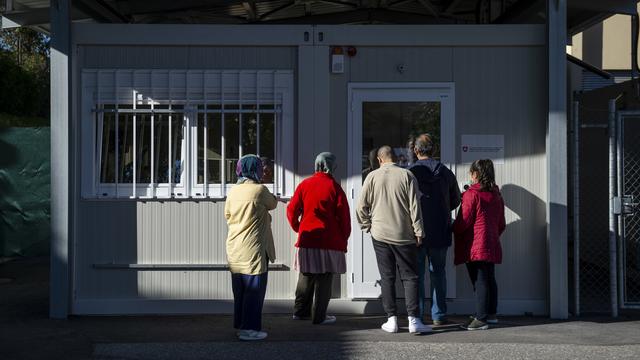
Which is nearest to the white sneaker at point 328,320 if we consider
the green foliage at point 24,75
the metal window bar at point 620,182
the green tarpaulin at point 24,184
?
the metal window bar at point 620,182

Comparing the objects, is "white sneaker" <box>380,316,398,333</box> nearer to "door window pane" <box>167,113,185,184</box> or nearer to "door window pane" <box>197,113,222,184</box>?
"door window pane" <box>197,113,222,184</box>

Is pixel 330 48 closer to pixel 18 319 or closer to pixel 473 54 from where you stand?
pixel 473 54

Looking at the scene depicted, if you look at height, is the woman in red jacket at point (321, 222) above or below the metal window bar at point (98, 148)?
below

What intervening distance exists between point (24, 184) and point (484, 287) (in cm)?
798

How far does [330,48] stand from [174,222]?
7.98 ft

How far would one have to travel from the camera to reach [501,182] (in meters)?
8.35

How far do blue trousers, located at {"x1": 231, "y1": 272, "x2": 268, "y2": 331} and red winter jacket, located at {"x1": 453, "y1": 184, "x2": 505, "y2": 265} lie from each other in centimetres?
200

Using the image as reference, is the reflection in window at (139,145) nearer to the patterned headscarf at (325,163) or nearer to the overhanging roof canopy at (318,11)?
the overhanging roof canopy at (318,11)

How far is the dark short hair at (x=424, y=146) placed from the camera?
7.70 m

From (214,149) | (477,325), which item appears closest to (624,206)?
(477,325)

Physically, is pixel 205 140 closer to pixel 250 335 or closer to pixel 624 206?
pixel 250 335

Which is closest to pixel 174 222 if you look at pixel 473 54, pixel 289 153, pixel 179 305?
pixel 179 305

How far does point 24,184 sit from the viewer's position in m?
12.6

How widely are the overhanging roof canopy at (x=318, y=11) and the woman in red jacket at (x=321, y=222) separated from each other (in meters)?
3.28
